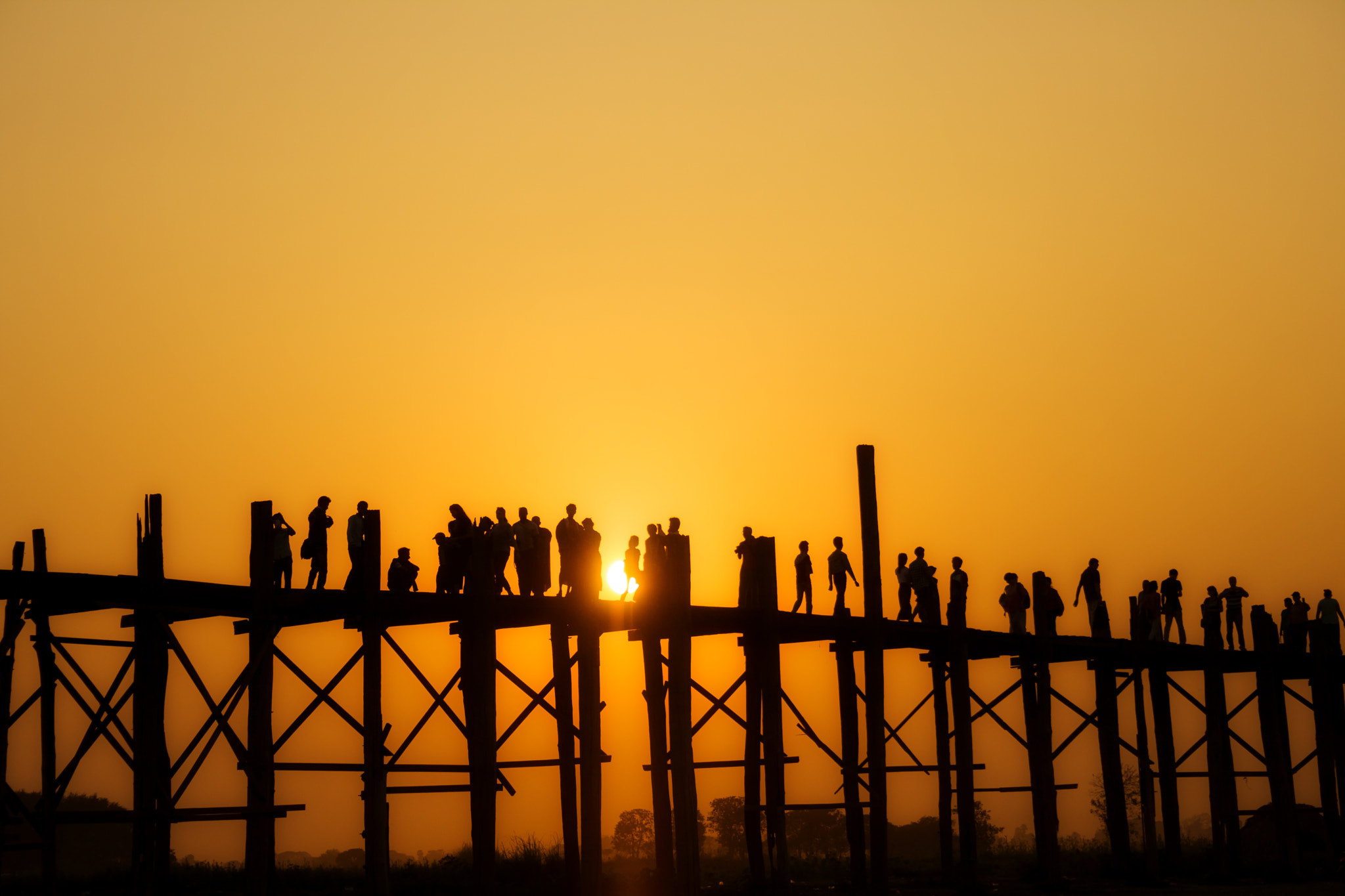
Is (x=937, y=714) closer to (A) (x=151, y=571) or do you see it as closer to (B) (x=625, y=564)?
(B) (x=625, y=564)

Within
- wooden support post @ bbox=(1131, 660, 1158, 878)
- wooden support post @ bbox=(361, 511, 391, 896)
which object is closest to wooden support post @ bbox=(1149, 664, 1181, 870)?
wooden support post @ bbox=(1131, 660, 1158, 878)

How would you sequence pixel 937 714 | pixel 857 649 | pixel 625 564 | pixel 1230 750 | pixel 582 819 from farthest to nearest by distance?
pixel 1230 750
pixel 937 714
pixel 857 649
pixel 625 564
pixel 582 819

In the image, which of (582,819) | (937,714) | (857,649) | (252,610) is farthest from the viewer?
(937,714)

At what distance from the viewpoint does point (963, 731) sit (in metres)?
21.7

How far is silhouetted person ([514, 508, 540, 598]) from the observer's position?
59.2 feet

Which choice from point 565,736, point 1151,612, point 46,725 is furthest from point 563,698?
point 1151,612

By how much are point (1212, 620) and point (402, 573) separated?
14.6 m

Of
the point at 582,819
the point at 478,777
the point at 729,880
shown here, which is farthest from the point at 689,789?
the point at 729,880

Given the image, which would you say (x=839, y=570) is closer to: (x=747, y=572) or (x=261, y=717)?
(x=747, y=572)

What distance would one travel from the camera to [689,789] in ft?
59.0

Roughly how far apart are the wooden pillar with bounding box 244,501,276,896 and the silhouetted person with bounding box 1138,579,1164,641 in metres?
14.9

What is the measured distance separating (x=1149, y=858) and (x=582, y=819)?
11.0 meters

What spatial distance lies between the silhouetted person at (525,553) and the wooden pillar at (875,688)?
16.1ft

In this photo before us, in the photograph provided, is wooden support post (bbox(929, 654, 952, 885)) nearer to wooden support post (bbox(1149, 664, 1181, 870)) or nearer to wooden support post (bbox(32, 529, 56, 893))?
wooden support post (bbox(1149, 664, 1181, 870))
